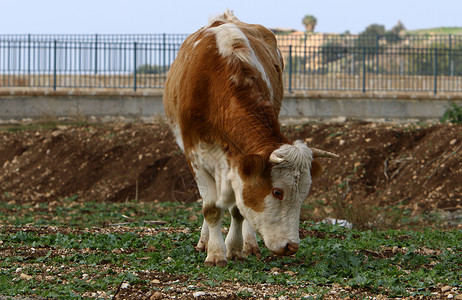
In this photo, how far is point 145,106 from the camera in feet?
68.9

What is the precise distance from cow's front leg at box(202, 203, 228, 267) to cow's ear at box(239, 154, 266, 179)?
96 centimetres

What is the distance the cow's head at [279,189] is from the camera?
5758mm

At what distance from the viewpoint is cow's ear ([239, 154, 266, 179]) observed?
577cm

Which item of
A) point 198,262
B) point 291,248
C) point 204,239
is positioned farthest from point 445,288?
point 204,239

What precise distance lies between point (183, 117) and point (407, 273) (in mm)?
2550

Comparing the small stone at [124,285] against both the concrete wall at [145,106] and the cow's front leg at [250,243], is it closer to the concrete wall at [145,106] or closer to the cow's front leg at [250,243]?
the cow's front leg at [250,243]

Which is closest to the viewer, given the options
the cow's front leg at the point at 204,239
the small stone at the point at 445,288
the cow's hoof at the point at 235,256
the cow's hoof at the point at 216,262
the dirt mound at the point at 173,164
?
the small stone at the point at 445,288

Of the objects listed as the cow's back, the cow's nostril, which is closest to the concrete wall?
the cow's back

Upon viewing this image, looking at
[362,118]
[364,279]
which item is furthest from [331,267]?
[362,118]

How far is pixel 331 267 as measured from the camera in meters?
6.36

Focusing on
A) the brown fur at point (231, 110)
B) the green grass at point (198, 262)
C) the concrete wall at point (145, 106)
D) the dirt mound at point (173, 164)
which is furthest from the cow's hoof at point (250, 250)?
the concrete wall at point (145, 106)

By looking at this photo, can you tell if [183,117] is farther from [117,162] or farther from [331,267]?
[117,162]

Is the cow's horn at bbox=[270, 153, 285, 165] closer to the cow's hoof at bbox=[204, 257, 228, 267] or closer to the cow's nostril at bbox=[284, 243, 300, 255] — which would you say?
the cow's nostril at bbox=[284, 243, 300, 255]

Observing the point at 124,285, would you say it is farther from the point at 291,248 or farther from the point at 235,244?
the point at 235,244
